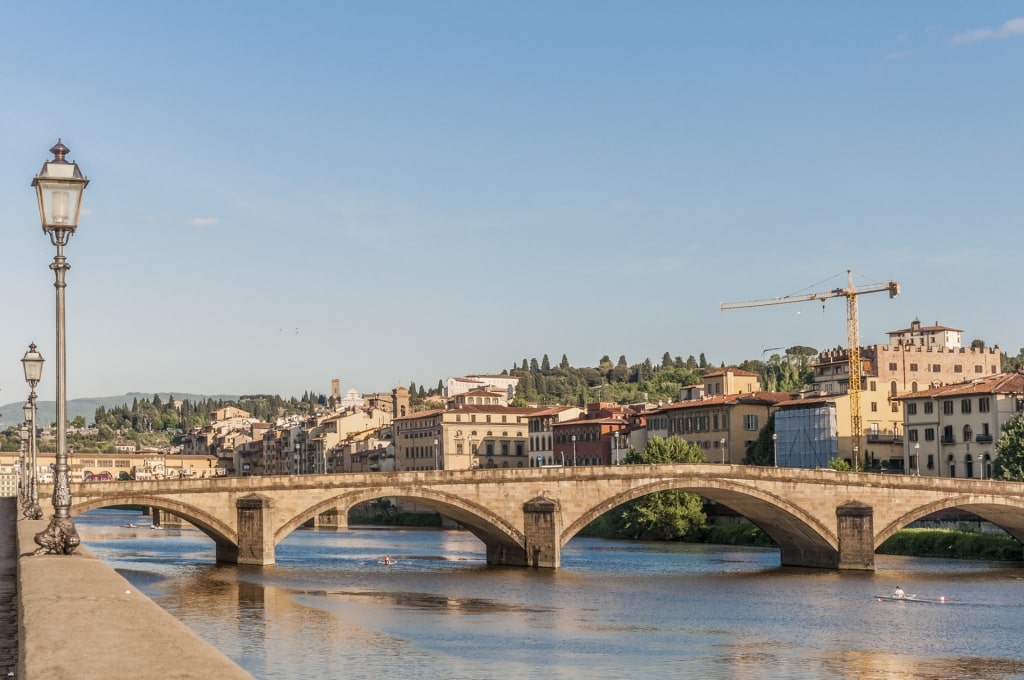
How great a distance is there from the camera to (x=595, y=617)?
44906 mm

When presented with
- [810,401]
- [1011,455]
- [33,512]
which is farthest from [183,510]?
[810,401]

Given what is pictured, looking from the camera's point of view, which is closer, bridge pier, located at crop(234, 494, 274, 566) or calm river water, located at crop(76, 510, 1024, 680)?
calm river water, located at crop(76, 510, 1024, 680)

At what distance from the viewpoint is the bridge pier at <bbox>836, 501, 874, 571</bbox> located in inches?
2606

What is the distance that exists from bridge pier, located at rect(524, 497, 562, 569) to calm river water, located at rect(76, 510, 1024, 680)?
162cm

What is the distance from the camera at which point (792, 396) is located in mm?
119625

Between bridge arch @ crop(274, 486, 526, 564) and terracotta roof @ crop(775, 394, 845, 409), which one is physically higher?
terracotta roof @ crop(775, 394, 845, 409)

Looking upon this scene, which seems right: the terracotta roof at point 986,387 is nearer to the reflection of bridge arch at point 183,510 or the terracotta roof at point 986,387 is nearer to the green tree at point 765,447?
the green tree at point 765,447

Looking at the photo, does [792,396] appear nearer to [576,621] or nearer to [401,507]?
[401,507]

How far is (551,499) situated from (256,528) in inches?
545

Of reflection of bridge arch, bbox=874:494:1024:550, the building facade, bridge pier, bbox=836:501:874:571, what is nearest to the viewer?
bridge pier, bbox=836:501:874:571

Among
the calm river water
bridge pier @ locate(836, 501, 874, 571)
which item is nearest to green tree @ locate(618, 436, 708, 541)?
the calm river water

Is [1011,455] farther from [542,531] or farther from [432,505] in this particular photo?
[432,505]

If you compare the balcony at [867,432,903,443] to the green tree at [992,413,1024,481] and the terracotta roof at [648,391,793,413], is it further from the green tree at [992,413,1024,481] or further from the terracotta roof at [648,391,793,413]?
the green tree at [992,413,1024,481]

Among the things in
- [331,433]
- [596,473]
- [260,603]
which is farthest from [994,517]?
[331,433]
